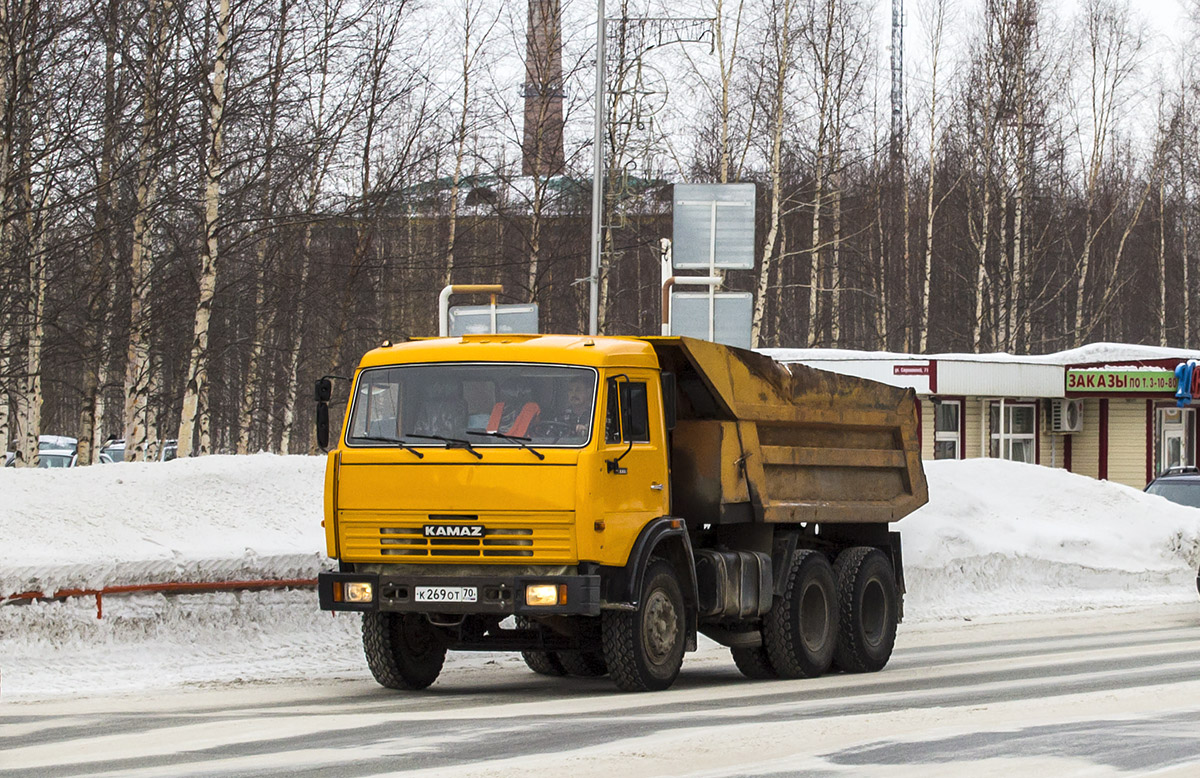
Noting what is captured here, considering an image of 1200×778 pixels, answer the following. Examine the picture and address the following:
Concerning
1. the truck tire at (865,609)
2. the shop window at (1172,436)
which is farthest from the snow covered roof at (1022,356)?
the truck tire at (865,609)

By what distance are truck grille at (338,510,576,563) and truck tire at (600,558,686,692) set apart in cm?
75

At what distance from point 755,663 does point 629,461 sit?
9.70 ft

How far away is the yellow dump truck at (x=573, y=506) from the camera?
38.4ft

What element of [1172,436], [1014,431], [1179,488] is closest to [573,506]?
[1179,488]

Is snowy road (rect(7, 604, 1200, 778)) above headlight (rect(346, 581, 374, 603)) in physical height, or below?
below

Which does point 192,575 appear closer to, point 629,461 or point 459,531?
point 459,531

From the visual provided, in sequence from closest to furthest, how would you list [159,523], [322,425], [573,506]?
[573,506]
[322,425]
[159,523]

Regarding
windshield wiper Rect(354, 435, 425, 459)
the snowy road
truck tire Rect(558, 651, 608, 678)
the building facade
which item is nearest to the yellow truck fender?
the snowy road

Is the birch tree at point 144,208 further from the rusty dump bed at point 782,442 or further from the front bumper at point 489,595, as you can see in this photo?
the front bumper at point 489,595

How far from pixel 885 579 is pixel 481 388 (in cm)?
509

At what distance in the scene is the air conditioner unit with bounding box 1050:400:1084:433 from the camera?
42.1m

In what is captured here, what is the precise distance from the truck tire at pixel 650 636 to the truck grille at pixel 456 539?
0.75 m

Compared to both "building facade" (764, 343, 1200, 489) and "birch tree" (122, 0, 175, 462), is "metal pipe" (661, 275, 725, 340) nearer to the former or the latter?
"birch tree" (122, 0, 175, 462)

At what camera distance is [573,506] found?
1159cm
